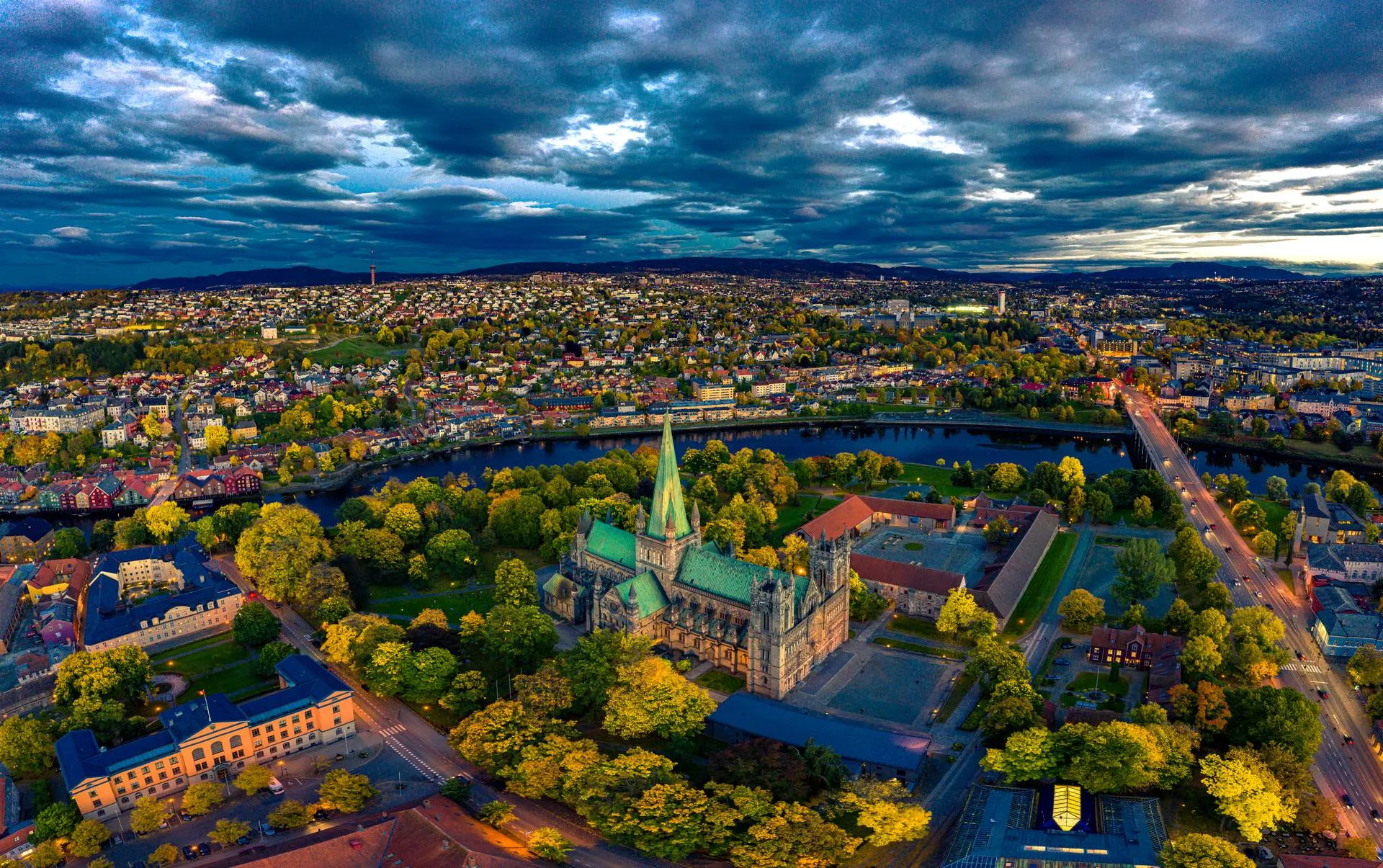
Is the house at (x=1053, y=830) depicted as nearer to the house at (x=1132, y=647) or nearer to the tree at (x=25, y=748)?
the house at (x=1132, y=647)

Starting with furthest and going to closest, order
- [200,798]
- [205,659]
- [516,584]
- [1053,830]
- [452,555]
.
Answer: [452,555]
[516,584]
[205,659]
[200,798]
[1053,830]

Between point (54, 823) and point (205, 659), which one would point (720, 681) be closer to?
point (54, 823)

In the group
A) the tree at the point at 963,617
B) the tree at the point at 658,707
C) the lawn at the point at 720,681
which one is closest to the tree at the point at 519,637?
the tree at the point at 658,707

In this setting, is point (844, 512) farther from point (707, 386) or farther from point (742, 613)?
point (707, 386)

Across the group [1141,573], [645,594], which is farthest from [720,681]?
Result: [1141,573]

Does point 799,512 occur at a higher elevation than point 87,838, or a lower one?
higher

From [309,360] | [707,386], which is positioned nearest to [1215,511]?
[707,386]
